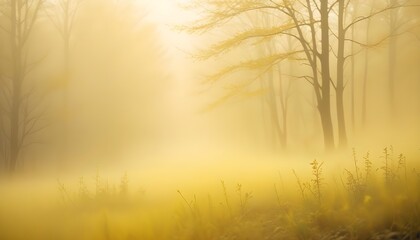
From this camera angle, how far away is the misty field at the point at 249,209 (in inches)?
168

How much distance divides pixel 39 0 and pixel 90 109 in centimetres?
904

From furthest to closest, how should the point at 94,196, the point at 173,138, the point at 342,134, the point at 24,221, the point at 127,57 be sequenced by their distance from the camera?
the point at 173,138, the point at 127,57, the point at 342,134, the point at 94,196, the point at 24,221

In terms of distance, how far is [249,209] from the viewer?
215 inches

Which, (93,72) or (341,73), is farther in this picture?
(93,72)

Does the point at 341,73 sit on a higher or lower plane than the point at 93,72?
lower

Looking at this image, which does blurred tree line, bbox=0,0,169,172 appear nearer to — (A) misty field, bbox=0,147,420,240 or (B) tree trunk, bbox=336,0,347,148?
(A) misty field, bbox=0,147,420,240

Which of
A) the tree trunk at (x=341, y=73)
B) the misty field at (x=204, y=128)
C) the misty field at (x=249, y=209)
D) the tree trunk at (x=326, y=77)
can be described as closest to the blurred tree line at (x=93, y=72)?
the misty field at (x=204, y=128)

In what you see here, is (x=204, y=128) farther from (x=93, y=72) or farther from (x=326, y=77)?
(x=326, y=77)

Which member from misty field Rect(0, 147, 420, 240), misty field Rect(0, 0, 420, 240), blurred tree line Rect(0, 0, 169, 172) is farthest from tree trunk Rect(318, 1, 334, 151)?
blurred tree line Rect(0, 0, 169, 172)

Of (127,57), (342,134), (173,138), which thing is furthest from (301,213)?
(173,138)

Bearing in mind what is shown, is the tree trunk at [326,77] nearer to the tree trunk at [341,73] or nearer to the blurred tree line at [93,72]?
the tree trunk at [341,73]

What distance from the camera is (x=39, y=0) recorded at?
45.9 ft

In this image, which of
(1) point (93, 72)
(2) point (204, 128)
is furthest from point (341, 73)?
(2) point (204, 128)

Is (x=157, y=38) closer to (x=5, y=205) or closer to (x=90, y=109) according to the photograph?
(x=90, y=109)
